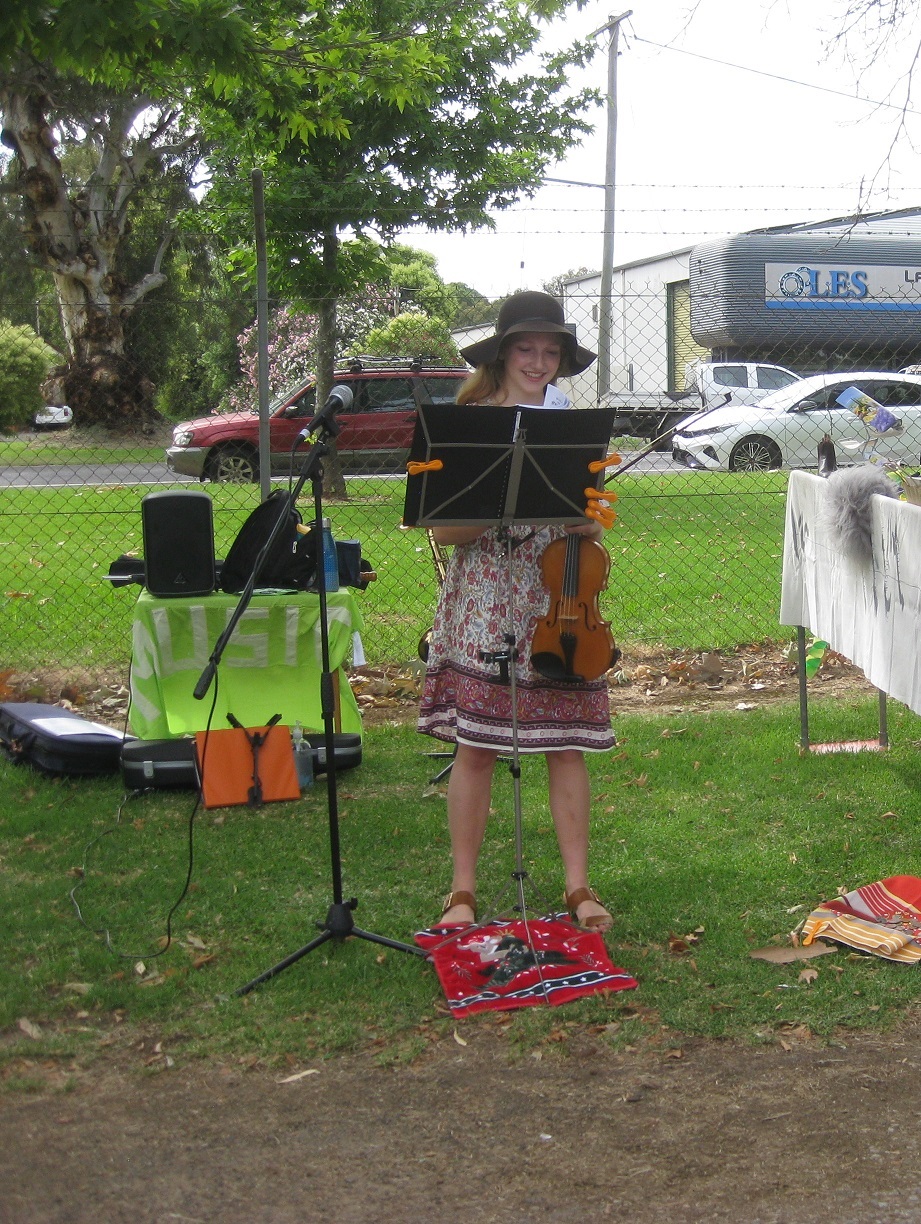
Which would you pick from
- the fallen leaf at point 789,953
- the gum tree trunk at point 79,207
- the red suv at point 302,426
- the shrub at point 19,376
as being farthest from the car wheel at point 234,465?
the shrub at point 19,376

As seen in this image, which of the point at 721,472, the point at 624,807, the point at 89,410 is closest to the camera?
the point at 624,807

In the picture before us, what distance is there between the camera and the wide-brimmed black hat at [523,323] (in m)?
3.86

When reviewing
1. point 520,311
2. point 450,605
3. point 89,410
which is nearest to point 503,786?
point 450,605

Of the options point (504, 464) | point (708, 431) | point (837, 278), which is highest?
point (837, 278)

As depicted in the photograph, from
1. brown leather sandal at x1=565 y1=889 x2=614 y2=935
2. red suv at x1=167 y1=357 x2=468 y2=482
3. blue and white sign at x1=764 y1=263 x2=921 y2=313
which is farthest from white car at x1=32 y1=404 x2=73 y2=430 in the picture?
blue and white sign at x1=764 y1=263 x2=921 y2=313

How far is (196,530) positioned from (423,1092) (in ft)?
10.3

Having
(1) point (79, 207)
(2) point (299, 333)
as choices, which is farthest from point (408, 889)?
(1) point (79, 207)

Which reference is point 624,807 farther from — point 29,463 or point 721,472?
point 721,472

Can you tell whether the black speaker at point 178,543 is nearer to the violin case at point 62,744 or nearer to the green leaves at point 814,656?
the violin case at point 62,744

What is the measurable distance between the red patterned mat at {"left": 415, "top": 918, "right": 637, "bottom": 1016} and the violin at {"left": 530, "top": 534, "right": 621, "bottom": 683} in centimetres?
76

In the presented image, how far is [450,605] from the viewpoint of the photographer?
158 inches

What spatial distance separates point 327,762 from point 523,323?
1425 millimetres

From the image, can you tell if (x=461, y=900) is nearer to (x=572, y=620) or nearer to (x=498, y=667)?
(x=498, y=667)

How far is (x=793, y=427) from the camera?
12844mm
